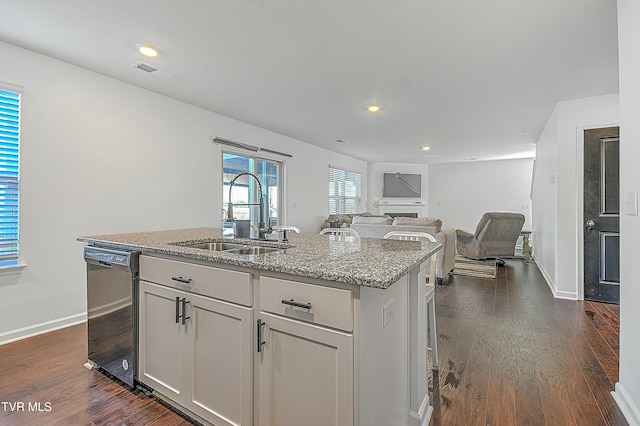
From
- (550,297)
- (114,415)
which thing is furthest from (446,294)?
(114,415)

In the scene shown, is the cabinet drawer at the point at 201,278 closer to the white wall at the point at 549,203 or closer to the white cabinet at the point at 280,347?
the white cabinet at the point at 280,347

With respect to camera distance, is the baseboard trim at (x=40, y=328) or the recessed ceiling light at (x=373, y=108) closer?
the baseboard trim at (x=40, y=328)

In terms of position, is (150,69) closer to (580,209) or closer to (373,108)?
(373,108)

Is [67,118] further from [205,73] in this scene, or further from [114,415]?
[114,415]

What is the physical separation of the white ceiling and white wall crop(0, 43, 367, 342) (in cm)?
23

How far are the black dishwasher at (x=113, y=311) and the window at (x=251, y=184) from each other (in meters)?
2.27

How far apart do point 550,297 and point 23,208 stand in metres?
Answer: 5.45

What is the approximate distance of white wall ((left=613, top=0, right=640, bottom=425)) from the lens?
1.54m

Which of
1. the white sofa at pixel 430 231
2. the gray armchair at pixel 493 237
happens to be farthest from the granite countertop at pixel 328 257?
the gray armchair at pixel 493 237

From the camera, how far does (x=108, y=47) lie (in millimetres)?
2512

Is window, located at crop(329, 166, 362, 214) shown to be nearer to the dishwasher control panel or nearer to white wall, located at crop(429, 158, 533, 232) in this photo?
white wall, located at crop(429, 158, 533, 232)

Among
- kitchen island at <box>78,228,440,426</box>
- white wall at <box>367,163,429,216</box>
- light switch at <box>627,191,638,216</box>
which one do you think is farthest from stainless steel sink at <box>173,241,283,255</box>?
white wall at <box>367,163,429,216</box>

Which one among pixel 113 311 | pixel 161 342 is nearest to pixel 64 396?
pixel 113 311

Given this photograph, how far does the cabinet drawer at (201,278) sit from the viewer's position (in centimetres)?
137
